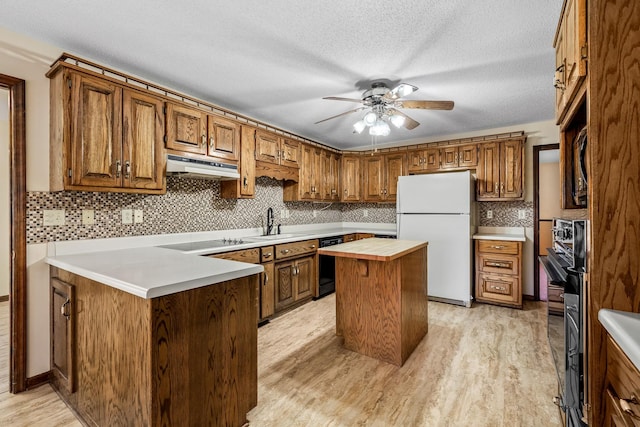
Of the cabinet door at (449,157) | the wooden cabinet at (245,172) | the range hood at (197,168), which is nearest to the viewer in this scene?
the range hood at (197,168)

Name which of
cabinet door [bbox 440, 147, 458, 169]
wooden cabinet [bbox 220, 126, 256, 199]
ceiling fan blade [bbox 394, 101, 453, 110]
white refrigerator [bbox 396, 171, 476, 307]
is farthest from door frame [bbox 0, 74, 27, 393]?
cabinet door [bbox 440, 147, 458, 169]

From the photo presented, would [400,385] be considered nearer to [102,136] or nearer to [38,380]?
[38,380]

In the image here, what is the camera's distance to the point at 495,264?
3.67m

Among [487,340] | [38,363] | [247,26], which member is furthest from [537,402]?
[38,363]

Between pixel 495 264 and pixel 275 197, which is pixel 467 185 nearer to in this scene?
pixel 495 264

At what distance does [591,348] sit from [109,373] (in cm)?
200

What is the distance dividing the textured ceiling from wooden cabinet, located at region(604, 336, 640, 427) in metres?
1.75

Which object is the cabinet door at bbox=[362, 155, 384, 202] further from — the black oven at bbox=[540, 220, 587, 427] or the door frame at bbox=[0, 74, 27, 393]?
the door frame at bbox=[0, 74, 27, 393]

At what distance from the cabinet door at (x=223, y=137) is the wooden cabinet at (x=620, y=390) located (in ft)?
9.75

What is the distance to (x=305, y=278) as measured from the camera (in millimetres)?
3711

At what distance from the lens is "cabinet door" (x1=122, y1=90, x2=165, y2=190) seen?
7.41 ft

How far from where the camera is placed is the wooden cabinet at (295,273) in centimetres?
330

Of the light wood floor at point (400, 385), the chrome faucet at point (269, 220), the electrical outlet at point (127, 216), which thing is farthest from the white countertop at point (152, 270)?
the chrome faucet at point (269, 220)

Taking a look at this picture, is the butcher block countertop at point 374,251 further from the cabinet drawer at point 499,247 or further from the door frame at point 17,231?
the door frame at point 17,231
